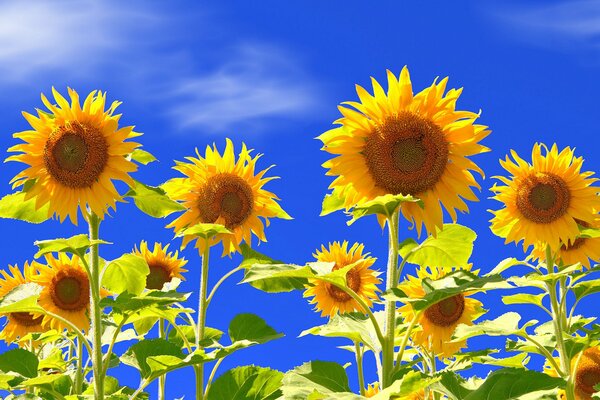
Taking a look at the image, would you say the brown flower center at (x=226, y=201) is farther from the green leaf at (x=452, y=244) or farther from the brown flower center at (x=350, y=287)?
the green leaf at (x=452, y=244)

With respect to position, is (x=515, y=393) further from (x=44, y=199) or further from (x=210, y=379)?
(x=44, y=199)

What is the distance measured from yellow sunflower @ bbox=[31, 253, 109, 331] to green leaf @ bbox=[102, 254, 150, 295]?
146 cm

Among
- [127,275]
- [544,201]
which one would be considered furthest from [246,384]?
[544,201]

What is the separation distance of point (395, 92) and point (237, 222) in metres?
2.24

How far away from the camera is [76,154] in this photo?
5.39 metres

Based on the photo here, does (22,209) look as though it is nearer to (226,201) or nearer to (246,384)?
(226,201)

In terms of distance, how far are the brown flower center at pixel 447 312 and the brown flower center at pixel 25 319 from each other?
13.7ft

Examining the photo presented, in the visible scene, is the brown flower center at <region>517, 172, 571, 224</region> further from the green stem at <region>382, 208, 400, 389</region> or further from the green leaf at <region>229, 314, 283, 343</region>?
the green stem at <region>382, 208, 400, 389</region>

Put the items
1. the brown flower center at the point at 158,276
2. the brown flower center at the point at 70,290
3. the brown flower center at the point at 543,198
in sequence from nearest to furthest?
the brown flower center at the point at 70,290
the brown flower center at the point at 543,198
the brown flower center at the point at 158,276

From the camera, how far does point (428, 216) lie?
15.2 ft

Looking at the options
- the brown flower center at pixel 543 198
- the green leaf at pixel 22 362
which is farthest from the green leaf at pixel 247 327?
the brown flower center at pixel 543 198

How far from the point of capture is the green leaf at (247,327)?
5469 mm

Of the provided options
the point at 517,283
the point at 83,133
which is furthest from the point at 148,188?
the point at 517,283

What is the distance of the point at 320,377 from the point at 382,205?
1044 millimetres
